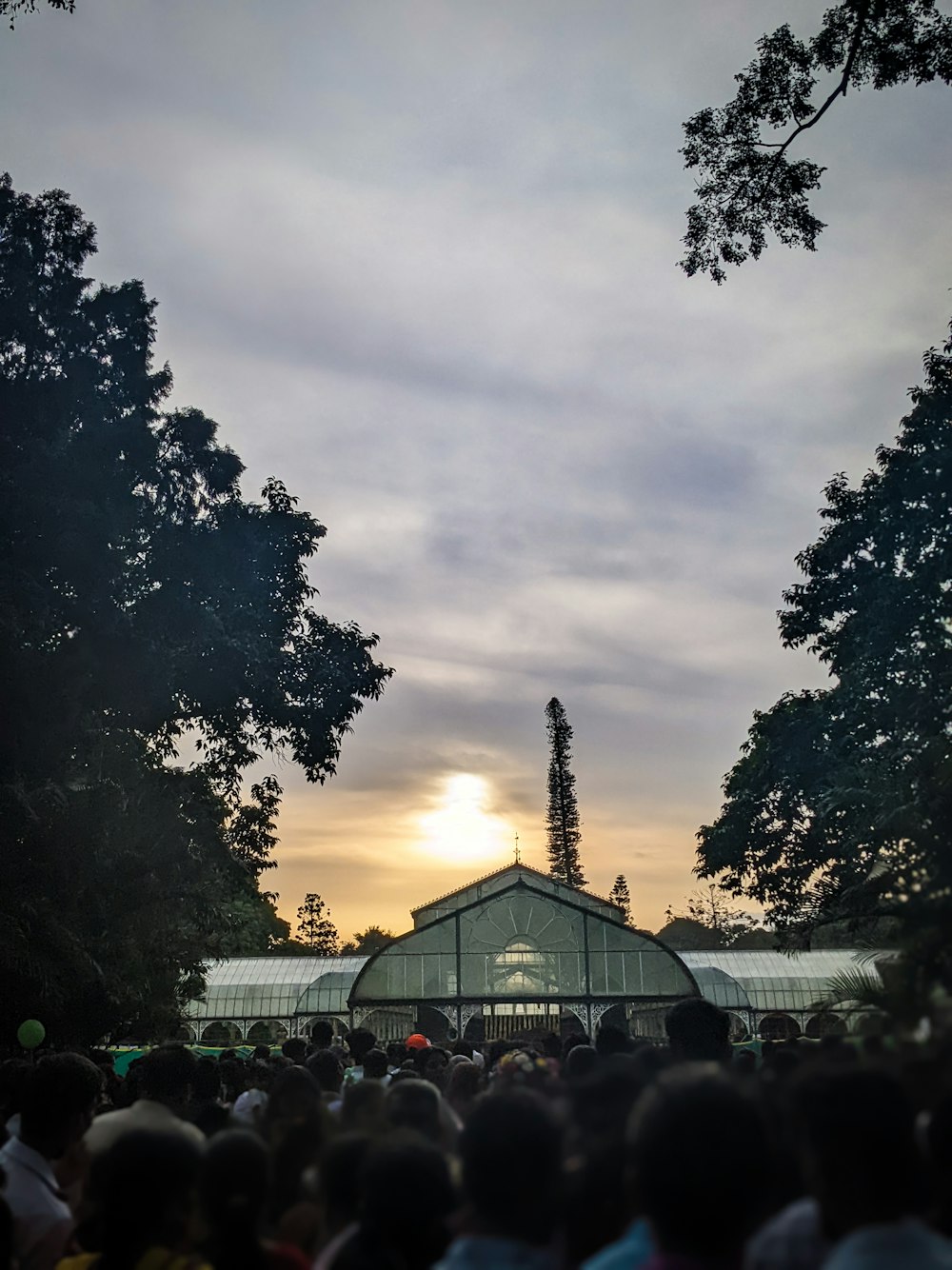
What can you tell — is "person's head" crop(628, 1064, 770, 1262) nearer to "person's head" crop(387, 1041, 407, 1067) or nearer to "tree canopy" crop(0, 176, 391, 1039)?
"person's head" crop(387, 1041, 407, 1067)

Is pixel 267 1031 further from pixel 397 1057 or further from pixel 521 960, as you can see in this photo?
pixel 397 1057

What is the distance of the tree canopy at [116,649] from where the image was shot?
16.3 metres

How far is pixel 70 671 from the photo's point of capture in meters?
16.5

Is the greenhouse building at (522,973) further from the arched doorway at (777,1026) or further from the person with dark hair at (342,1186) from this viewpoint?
the person with dark hair at (342,1186)

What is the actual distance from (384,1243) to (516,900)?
3006cm

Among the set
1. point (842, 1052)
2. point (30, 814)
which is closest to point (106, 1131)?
point (842, 1052)

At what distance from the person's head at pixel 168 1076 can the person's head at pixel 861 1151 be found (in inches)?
203

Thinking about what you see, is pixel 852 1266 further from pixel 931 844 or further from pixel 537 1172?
pixel 931 844

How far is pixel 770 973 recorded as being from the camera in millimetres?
45438

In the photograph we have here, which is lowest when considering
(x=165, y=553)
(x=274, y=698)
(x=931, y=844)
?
(x=931, y=844)

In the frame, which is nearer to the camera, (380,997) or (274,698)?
(274,698)

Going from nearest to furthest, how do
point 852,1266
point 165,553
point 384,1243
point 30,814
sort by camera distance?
1. point 852,1266
2. point 384,1243
3. point 30,814
4. point 165,553

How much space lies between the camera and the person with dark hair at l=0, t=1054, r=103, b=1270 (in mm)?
3760

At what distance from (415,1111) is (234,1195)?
0.79 m
